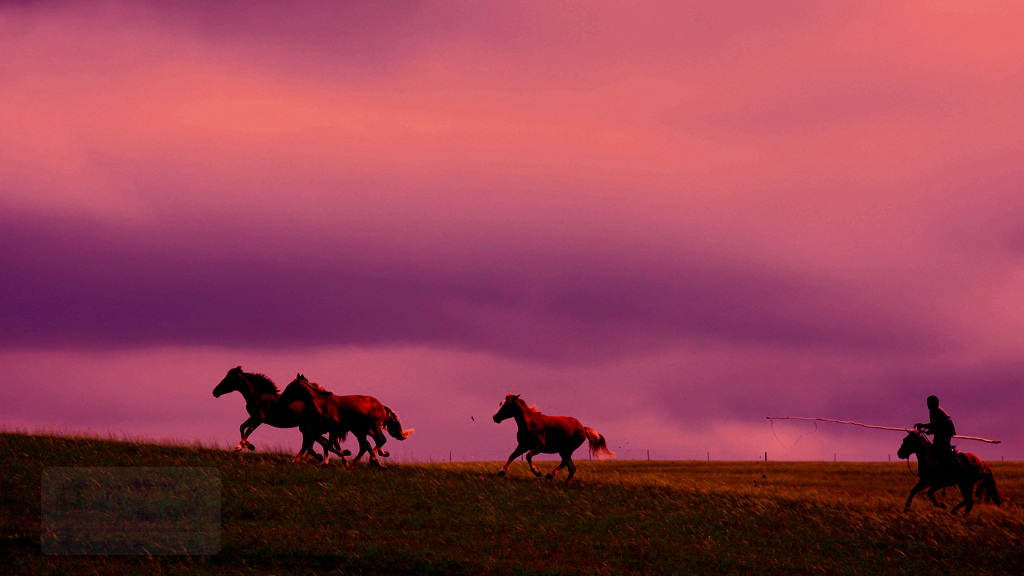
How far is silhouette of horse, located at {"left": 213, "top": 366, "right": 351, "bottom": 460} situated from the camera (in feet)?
94.0

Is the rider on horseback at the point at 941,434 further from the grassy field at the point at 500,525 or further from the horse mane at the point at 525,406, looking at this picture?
the horse mane at the point at 525,406

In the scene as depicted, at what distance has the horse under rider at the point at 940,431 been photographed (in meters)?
27.0

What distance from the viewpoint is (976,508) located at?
2953 cm

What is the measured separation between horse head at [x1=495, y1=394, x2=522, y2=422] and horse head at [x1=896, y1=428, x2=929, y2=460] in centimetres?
1106

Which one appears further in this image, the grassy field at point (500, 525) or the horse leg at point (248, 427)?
the horse leg at point (248, 427)

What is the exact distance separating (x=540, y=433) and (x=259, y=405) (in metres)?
8.45

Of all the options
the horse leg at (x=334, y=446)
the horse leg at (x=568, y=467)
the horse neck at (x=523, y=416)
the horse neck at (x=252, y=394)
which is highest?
the horse neck at (x=252, y=394)

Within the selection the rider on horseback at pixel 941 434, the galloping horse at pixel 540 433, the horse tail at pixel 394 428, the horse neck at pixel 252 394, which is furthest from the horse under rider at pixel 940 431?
the horse neck at pixel 252 394

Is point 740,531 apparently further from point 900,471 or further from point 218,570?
point 900,471

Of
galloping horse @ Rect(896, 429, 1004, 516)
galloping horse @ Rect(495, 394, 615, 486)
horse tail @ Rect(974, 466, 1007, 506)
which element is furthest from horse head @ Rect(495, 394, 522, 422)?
horse tail @ Rect(974, 466, 1007, 506)

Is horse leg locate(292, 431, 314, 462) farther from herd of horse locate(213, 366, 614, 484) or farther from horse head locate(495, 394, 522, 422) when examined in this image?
horse head locate(495, 394, 522, 422)
